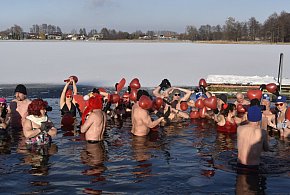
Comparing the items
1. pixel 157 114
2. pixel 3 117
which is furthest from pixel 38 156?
pixel 157 114

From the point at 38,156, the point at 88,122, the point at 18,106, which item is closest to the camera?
the point at 38,156

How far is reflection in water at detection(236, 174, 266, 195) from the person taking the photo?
5836mm

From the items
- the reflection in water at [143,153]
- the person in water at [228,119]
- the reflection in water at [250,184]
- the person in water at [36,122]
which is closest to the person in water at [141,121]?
the reflection in water at [143,153]

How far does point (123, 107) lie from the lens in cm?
1190

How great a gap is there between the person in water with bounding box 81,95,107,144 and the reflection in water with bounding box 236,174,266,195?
124 inches

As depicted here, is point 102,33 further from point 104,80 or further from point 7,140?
point 7,140

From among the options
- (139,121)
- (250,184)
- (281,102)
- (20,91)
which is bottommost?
(250,184)

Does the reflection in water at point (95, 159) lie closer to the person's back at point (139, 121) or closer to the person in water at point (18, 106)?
the person's back at point (139, 121)

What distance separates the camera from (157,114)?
1103cm

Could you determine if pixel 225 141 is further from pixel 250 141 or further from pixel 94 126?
pixel 94 126

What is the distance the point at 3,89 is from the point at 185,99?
9180 millimetres

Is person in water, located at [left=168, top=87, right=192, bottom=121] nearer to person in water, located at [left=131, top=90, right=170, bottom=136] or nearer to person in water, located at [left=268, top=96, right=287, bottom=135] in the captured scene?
person in water, located at [left=131, top=90, right=170, bottom=136]

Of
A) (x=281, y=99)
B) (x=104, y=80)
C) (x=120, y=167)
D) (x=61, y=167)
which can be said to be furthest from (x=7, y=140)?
(x=104, y=80)

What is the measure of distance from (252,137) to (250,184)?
0.73 metres
